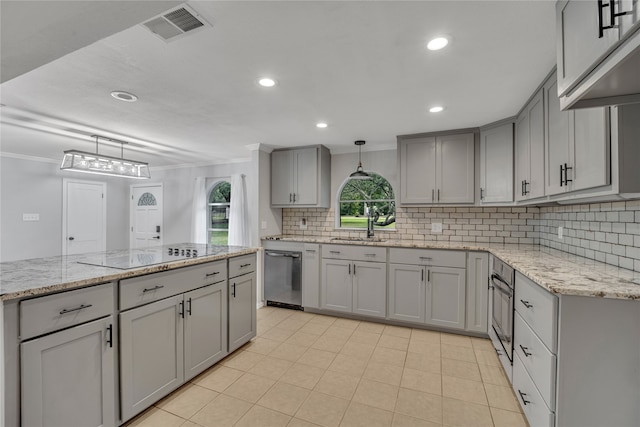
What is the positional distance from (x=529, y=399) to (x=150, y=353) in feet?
8.04

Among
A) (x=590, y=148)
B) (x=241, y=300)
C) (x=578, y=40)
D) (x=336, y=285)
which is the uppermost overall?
(x=578, y=40)

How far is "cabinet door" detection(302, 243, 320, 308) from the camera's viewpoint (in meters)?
3.84

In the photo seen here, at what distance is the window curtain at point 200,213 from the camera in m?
5.50

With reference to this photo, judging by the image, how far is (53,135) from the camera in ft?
11.8

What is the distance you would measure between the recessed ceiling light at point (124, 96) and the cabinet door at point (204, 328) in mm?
1756

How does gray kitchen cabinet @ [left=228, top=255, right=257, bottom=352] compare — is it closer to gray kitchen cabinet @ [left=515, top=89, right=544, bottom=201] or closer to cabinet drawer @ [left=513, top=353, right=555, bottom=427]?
cabinet drawer @ [left=513, top=353, right=555, bottom=427]

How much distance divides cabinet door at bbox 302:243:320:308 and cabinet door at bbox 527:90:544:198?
2.48 meters

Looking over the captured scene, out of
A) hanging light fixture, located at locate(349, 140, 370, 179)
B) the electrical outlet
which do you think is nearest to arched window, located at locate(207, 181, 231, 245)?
hanging light fixture, located at locate(349, 140, 370, 179)

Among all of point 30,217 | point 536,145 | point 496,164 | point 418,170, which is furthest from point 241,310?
point 30,217

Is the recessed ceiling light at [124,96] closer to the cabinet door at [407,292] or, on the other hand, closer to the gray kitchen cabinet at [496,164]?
the cabinet door at [407,292]

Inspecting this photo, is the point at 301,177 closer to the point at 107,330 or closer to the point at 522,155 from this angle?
the point at 522,155

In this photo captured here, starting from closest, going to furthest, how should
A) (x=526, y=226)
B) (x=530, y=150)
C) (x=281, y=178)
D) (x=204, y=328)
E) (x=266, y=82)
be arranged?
1. (x=266, y=82)
2. (x=204, y=328)
3. (x=530, y=150)
4. (x=526, y=226)
5. (x=281, y=178)

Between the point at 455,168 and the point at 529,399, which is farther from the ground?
the point at 455,168

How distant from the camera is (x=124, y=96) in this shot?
2.41 m
